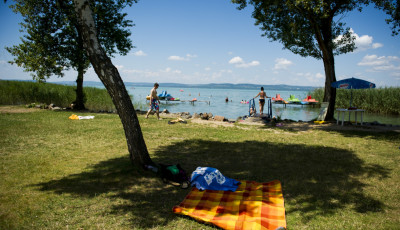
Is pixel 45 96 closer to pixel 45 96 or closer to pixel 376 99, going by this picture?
pixel 45 96

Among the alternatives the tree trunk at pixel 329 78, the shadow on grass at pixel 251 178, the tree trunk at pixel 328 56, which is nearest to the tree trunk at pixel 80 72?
the shadow on grass at pixel 251 178

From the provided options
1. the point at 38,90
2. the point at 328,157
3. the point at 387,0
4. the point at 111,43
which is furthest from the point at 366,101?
the point at 38,90

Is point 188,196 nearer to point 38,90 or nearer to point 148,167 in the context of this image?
point 148,167

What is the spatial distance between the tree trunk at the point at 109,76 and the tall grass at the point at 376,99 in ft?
85.0

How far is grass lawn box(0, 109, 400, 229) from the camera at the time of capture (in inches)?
142

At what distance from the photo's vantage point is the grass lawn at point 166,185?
3607 mm

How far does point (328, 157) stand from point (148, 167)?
4.93 metres

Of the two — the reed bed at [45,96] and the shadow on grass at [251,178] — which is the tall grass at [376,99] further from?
the reed bed at [45,96]

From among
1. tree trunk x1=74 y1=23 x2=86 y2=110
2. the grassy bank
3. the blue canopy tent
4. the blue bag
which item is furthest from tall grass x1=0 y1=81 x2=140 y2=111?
the blue bag

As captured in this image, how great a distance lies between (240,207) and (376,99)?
26.1 m

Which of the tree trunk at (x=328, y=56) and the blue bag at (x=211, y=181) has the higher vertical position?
the tree trunk at (x=328, y=56)

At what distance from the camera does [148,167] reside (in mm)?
5414

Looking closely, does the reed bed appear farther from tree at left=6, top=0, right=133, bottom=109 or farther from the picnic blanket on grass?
the picnic blanket on grass

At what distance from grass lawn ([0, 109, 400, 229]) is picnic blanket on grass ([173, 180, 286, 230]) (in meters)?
0.16
